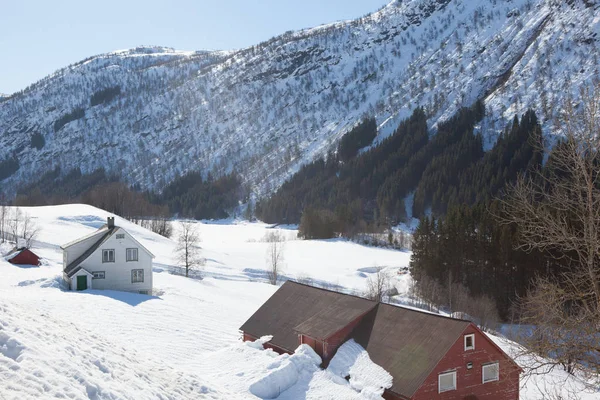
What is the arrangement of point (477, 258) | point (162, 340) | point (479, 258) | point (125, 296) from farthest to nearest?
point (477, 258) < point (479, 258) < point (125, 296) < point (162, 340)

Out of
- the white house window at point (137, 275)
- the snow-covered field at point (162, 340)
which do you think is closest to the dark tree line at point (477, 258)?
the snow-covered field at point (162, 340)

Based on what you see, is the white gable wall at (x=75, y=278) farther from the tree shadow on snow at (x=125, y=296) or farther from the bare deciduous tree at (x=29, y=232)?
the bare deciduous tree at (x=29, y=232)

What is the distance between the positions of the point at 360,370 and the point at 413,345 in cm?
281

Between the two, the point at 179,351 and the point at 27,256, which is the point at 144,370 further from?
the point at 27,256

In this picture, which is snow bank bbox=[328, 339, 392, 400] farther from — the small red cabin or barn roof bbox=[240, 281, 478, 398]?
the small red cabin

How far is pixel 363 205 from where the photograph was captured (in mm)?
155875

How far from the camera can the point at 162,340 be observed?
30.2 m

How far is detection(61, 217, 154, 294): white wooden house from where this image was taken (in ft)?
151

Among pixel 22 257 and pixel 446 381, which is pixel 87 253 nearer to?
pixel 22 257

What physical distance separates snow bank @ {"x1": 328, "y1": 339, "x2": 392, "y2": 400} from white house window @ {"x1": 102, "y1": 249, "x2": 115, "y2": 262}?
92.0 ft

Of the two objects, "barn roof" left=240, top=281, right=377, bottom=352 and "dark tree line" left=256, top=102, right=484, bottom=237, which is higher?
"dark tree line" left=256, top=102, right=484, bottom=237

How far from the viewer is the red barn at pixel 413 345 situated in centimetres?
2309

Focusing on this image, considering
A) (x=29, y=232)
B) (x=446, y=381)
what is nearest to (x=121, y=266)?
(x=446, y=381)

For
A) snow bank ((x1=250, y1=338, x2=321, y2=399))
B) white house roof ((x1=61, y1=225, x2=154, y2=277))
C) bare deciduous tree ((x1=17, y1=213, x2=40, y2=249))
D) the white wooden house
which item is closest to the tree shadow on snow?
the white wooden house
